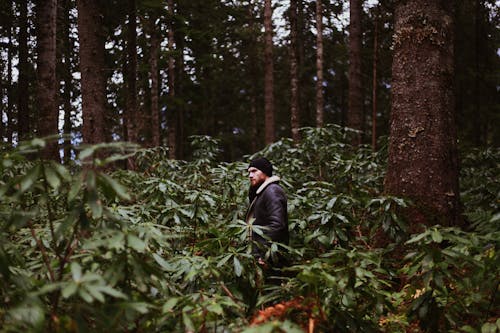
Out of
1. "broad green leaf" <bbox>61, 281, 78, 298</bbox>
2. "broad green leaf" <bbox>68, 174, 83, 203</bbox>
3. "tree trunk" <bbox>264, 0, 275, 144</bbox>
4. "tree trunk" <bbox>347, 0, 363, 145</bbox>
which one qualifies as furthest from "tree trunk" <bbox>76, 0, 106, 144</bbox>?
"tree trunk" <bbox>347, 0, 363, 145</bbox>

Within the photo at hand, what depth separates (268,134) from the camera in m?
15.1

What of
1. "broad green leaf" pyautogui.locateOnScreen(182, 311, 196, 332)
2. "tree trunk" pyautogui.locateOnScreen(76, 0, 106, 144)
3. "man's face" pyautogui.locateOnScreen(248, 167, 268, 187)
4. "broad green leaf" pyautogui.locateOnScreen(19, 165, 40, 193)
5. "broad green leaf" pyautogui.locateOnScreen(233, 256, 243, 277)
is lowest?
"broad green leaf" pyautogui.locateOnScreen(182, 311, 196, 332)

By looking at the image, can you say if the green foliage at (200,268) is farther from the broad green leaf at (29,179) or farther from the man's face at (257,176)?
the man's face at (257,176)

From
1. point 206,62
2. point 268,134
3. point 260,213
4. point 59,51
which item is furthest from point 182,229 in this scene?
point 59,51

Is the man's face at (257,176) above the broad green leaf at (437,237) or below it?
above

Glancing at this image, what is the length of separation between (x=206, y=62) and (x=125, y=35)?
4499 mm

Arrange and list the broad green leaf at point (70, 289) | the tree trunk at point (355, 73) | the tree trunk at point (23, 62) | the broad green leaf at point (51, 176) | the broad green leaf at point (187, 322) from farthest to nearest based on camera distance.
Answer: the tree trunk at point (23, 62), the tree trunk at point (355, 73), the broad green leaf at point (187, 322), the broad green leaf at point (51, 176), the broad green leaf at point (70, 289)

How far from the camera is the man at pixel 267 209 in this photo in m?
4.62

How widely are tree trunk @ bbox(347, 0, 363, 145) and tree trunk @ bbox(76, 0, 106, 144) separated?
833 centimetres

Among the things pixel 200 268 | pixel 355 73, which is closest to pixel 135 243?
pixel 200 268

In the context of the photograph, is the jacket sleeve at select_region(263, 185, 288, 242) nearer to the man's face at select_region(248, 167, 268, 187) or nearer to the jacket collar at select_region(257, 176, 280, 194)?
the jacket collar at select_region(257, 176, 280, 194)

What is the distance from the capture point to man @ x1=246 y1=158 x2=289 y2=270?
462 cm

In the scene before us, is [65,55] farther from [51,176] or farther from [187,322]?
[187,322]

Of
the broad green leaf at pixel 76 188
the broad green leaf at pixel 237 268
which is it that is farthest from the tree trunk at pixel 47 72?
the broad green leaf at pixel 76 188
